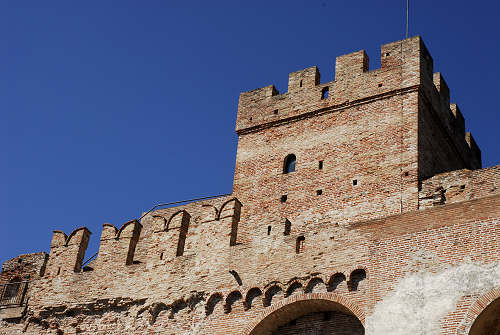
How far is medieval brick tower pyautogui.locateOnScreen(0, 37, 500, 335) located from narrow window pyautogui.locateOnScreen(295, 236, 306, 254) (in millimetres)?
65

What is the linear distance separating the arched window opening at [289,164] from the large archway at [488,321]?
8.53 metres

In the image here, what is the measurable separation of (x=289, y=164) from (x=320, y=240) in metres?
5.83

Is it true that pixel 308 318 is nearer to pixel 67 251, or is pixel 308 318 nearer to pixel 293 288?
pixel 293 288

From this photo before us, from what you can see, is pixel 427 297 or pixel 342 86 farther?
pixel 342 86

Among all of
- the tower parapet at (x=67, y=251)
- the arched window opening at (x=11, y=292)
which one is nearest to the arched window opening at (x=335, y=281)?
the tower parapet at (x=67, y=251)

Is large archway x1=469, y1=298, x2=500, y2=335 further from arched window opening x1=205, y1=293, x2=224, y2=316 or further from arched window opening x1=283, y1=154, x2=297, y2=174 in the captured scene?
arched window opening x1=283, y1=154, x2=297, y2=174

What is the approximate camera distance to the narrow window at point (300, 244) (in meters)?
16.4

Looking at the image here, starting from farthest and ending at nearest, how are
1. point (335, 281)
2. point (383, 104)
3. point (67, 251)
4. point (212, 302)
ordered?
point (383, 104) → point (67, 251) → point (212, 302) → point (335, 281)

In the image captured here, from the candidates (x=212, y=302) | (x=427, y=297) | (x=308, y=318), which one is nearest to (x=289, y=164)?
(x=212, y=302)

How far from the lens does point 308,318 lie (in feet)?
53.4

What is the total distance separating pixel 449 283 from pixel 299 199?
7.16 metres

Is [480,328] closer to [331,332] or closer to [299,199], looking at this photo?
[331,332]

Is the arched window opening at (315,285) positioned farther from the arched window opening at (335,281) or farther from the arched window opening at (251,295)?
the arched window opening at (251,295)

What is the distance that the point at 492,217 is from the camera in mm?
14461
